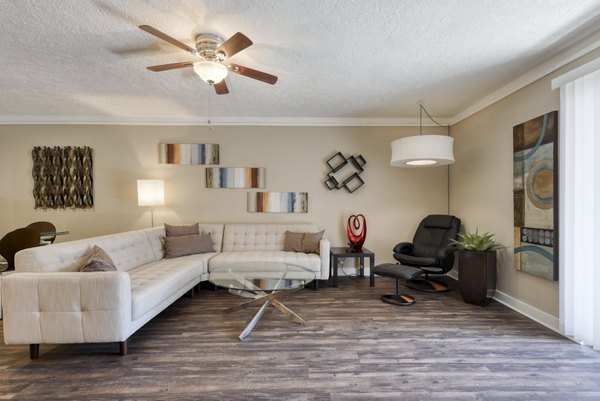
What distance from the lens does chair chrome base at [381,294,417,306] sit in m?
2.98

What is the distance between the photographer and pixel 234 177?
167 inches

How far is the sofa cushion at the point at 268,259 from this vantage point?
333cm

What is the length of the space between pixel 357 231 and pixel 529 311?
220 cm

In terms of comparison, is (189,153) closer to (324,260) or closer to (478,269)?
(324,260)

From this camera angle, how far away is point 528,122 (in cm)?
268

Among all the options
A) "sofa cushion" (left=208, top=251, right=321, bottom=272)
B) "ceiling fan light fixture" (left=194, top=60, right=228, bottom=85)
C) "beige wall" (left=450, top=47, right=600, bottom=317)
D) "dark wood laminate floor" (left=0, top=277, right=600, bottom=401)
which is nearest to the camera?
"dark wood laminate floor" (left=0, top=277, right=600, bottom=401)

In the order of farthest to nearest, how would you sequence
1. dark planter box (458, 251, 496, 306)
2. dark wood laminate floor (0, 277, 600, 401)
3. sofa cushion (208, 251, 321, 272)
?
sofa cushion (208, 251, 321, 272), dark planter box (458, 251, 496, 306), dark wood laminate floor (0, 277, 600, 401)

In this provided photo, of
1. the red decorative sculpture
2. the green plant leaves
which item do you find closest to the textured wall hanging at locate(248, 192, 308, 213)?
the red decorative sculpture

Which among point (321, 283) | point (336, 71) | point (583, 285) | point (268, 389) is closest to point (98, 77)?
point (336, 71)

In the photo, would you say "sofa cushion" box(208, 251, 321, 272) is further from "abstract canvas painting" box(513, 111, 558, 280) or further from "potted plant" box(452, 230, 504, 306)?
"abstract canvas painting" box(513, 111, 558, 280)

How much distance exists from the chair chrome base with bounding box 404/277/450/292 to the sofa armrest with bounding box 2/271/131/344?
337 cm

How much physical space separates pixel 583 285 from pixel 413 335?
4.85ft

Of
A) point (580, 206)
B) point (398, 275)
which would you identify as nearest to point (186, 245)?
point (398, 275)

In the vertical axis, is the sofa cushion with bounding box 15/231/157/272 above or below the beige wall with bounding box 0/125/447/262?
below
